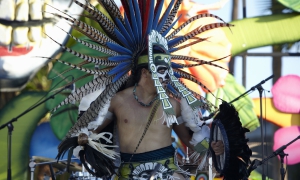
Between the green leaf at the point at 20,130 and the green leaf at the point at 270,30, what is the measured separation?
2716mm

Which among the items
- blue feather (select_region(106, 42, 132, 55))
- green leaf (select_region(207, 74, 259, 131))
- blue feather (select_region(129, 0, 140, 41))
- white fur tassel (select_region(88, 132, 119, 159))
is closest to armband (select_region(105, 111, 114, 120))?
white fur tassel (select_region(88, 132, 119, 159))

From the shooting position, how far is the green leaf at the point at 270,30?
8.12 meters

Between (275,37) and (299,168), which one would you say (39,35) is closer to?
(275,37)

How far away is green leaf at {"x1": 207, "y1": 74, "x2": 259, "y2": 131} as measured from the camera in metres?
7.75

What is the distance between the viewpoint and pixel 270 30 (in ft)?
26.7

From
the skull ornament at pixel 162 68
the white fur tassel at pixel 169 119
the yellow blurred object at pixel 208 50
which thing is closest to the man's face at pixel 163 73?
the skull ornament at pixel 162 68

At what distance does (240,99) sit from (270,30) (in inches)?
42.7

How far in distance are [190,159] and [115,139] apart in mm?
512

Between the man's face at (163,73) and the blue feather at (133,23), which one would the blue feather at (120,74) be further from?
the man's face at (163,73)

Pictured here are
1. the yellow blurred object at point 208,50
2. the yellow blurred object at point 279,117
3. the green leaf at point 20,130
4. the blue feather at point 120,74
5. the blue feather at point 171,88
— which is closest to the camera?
the blue feather at point 120,74

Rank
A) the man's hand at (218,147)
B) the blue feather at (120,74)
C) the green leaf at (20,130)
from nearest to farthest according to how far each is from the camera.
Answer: the man's hand at (218,147) < the blue feather at (120,74) < the green leaf at (20,130)

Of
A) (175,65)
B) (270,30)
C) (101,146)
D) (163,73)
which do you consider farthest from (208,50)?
(101,146)

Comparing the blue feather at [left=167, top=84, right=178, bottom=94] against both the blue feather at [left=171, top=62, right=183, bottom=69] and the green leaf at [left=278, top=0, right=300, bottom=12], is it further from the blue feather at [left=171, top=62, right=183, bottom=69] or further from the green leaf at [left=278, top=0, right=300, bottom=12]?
the green leaf at [left=278, top=0, right=300, bottom=12]

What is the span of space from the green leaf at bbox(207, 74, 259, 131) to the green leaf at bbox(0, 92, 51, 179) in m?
2.22
